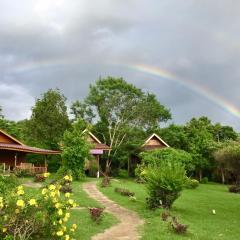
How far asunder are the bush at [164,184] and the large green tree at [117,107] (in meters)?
32.9

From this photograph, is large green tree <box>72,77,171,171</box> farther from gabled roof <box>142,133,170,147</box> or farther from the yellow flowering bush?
the yellow flowering bush

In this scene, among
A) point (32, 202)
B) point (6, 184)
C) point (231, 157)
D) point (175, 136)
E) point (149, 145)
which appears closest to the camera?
point (32, 202)

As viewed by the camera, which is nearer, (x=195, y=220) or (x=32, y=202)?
(x=32, y=202)

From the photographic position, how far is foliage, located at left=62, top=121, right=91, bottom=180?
35.5 metres

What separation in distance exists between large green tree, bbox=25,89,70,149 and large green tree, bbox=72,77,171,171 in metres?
6.47

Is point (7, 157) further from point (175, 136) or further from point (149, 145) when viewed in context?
point (175, 136)

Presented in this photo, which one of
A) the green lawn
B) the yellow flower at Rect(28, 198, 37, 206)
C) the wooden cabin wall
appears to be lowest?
the green lawn

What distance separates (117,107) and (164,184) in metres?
35.1

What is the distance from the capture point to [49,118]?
1909 inches

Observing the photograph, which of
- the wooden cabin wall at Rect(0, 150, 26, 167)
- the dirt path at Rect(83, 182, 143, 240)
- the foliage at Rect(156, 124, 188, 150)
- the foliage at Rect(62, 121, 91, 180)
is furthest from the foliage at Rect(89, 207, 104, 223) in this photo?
the foliage at Rect(156, 124, 188, 150)

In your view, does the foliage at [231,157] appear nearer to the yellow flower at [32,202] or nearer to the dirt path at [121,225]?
the dirt path at [121,225]

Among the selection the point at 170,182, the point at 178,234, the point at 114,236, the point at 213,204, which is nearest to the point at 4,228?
the point at 114,236

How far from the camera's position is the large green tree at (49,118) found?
4841cm

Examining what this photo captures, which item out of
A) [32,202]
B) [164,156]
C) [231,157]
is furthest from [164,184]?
[164,156]
